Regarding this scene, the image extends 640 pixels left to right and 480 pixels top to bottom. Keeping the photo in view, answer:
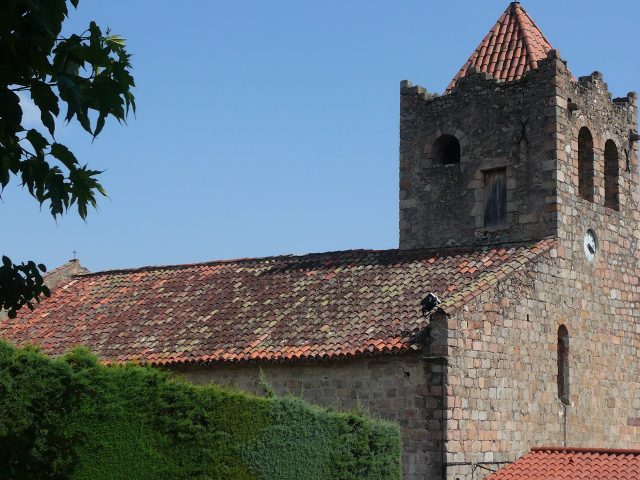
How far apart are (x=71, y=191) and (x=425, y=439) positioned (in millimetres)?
14194

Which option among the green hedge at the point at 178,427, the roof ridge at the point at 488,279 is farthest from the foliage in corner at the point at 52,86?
the roof ridge at the point at 488,279

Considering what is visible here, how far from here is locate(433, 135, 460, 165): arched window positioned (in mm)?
25656

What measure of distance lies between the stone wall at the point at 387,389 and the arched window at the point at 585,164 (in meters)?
7.55

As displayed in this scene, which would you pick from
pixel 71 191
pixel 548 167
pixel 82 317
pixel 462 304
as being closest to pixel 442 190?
pixel 548 167

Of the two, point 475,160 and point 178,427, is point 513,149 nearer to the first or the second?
point 475,160

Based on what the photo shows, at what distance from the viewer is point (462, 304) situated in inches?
770

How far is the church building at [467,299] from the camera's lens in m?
19.9

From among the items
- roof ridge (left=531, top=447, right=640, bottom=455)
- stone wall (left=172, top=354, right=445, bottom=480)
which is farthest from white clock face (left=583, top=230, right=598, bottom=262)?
stone wall (left=172, top=354, right=445, bottom=480)

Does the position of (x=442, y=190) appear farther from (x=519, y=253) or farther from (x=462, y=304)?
(x=462, y=304)

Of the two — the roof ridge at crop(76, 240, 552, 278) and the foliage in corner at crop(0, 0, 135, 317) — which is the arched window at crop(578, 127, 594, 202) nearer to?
the roof ridge at crop(76, 240, 552, 278)

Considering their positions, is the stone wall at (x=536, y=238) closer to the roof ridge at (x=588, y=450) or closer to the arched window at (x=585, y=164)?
the arched window at (x=585, y=164)

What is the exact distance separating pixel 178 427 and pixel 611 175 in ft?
49.1

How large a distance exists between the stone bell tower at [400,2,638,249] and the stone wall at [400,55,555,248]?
2 centimetres

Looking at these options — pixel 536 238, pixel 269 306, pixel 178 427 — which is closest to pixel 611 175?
pixel 536 238
